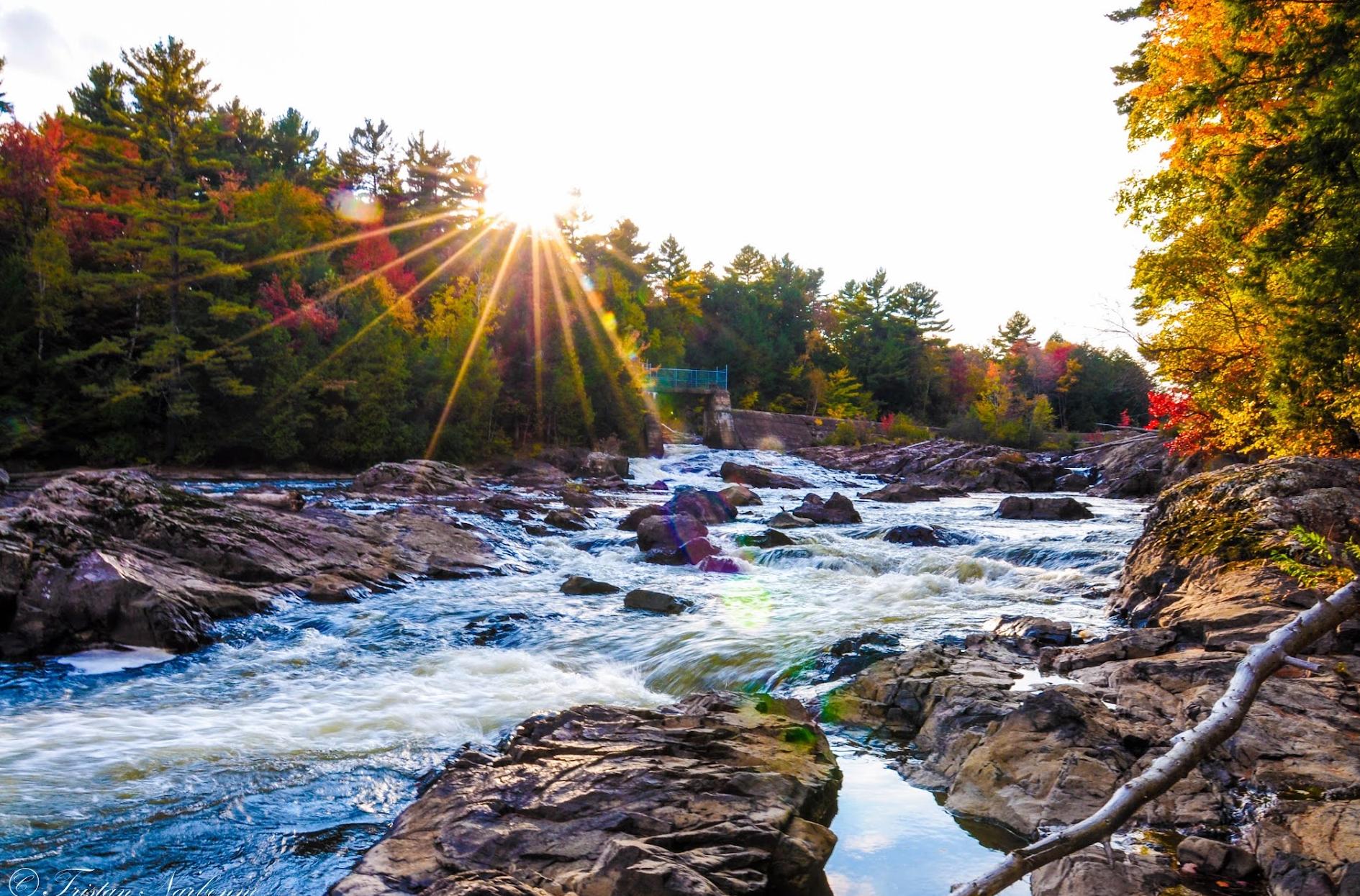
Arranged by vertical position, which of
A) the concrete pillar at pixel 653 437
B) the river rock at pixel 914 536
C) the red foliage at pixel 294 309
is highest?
the red foliage at pixel 294 309

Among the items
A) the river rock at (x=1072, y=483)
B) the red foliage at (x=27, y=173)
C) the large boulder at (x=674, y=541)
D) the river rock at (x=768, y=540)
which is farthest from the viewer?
the river rock at (x=1072, y=483)

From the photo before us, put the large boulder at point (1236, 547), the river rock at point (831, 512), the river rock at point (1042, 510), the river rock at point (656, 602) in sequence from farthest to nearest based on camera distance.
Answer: the river rock at point (1042, 510)
the river rock at point (831, 512)
the river rock at point (656, 602)
the large boulder at point (1236, 547)

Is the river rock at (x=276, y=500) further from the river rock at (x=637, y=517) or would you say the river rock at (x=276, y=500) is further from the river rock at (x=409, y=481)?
the river rock at (x=637, y=517)

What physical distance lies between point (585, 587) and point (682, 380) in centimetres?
3759

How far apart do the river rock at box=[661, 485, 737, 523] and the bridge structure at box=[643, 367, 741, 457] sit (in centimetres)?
2465

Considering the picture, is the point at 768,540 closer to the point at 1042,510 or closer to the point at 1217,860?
the point at 1042,510

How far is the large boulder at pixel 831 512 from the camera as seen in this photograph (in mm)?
17609

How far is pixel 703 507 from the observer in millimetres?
17875

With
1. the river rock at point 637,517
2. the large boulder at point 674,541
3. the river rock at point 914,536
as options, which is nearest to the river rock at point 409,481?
the river rock at point 637,517

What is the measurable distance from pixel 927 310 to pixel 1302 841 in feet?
214

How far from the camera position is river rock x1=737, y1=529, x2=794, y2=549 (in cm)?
1383

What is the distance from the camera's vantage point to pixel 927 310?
210 feet

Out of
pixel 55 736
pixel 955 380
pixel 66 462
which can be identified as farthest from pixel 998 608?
pixel 955 380

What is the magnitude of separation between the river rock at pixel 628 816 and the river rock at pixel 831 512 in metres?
Result: 13.2
